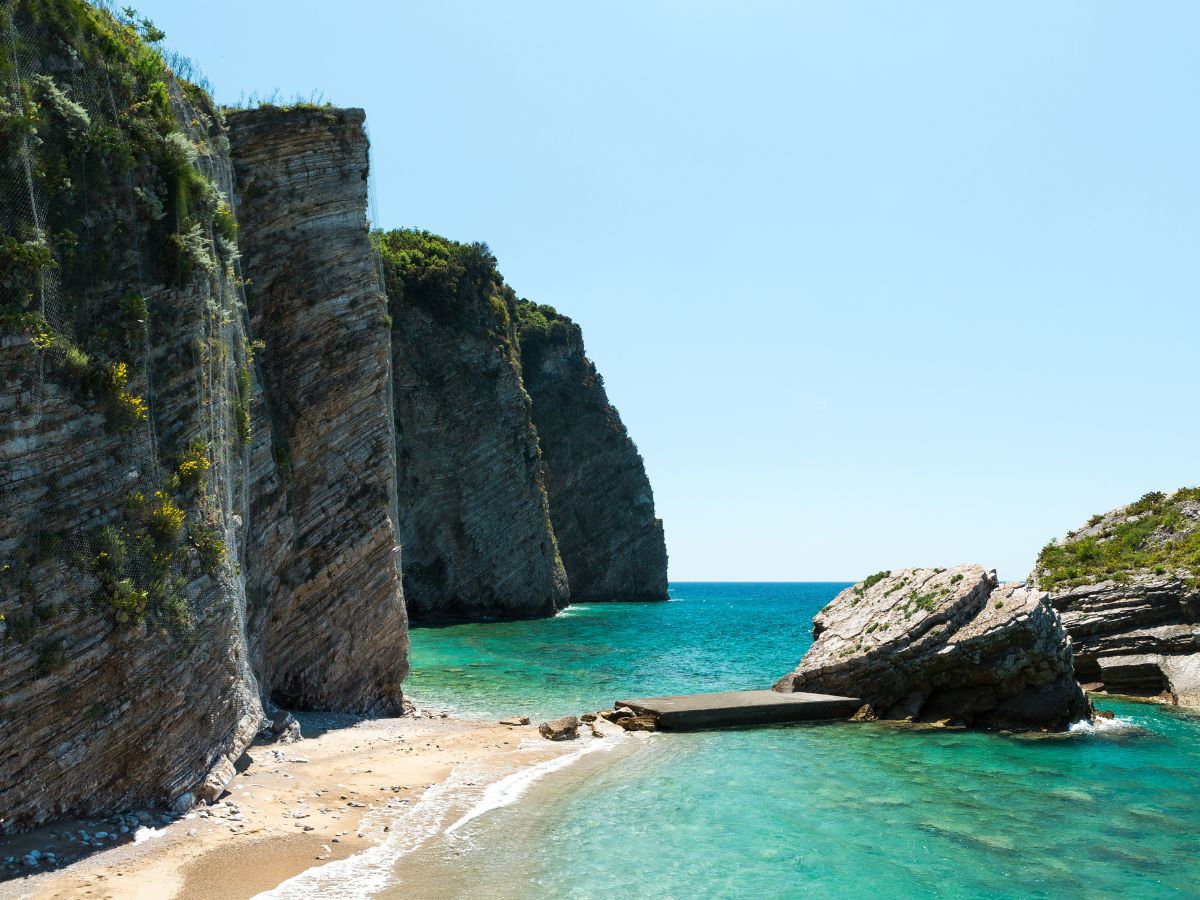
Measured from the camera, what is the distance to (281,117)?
2152 centimetres

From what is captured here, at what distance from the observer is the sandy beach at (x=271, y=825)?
397 inches

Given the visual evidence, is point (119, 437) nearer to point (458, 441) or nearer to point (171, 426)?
point (171, 426)

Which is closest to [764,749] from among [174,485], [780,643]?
[174,485]

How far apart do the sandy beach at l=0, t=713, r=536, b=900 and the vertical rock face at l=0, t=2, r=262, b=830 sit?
0.67 m

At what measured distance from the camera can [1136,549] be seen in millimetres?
35156

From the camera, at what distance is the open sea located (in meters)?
11.8

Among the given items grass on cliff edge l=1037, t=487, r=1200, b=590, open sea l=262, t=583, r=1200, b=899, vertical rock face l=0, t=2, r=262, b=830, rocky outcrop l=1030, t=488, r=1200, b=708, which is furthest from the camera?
grass on cliff edge l=1037, t=487, r=1200, b=590

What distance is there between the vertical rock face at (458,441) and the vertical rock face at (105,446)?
50275 mm

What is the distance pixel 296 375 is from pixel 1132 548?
33170 millimetres

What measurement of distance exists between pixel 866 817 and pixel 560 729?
8680 mm

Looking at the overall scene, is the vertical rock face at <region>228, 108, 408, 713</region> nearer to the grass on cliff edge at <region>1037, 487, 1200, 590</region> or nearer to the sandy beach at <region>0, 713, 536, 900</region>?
the sandy beach at <region>0, 713, 536, 900</region>

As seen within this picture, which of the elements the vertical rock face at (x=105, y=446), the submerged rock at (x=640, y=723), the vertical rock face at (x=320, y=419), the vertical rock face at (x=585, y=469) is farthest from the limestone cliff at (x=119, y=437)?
the vertical rock face at (x=585, y=469)

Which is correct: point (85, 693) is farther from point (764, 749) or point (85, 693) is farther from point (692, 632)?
point (692, 632)

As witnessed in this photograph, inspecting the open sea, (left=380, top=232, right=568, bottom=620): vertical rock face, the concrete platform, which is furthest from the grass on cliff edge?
(left=380, top=232, right=568, bottom=620): vertical rock face
